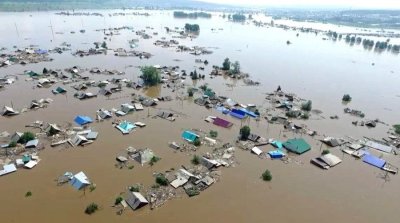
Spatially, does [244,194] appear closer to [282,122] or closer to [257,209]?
[257,209]

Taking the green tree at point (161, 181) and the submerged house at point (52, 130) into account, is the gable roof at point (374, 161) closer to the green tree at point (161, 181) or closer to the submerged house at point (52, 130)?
the green tree at point (161, 181)

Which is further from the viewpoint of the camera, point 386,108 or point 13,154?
point 386,108

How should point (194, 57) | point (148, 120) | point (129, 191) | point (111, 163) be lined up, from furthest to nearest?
point (194, 57)
point (148, 120)
point (111, 163)
point (129, 191)

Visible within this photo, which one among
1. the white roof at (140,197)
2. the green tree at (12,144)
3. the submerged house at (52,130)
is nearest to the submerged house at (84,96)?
the submerged house at (52,130)

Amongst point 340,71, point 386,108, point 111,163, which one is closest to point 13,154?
point 111,163

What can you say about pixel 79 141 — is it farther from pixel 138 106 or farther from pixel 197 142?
pixel 197 142

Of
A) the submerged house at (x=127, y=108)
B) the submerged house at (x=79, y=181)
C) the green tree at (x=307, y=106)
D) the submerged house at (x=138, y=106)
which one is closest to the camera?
the submerged house at (x=79, y=181)

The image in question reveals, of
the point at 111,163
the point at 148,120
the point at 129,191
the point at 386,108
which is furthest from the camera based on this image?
the point at 386,108
